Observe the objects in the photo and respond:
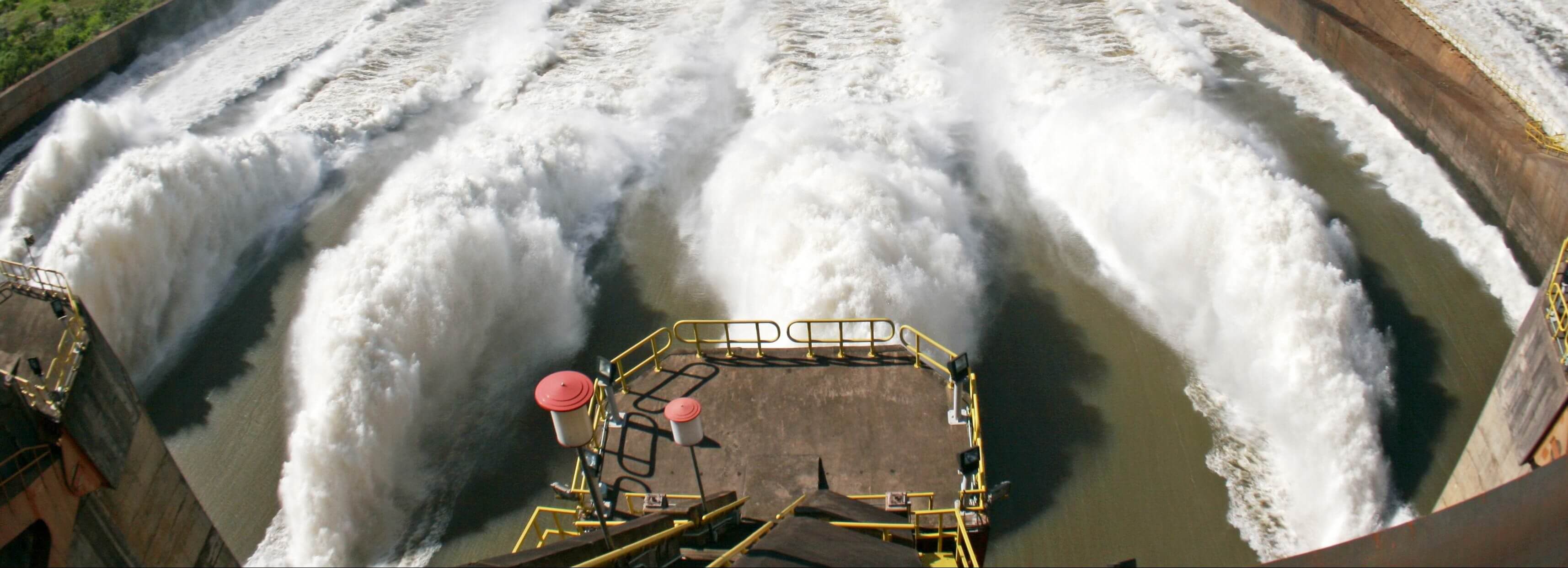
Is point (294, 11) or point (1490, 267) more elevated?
point (294, 11)

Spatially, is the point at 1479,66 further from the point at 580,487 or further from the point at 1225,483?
the point at 580,487

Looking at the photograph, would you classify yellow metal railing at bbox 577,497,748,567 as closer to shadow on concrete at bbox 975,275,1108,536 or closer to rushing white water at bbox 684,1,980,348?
shadow on concrete at bbox 975,275,1108,536

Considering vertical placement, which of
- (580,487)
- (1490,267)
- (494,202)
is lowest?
(1490,267)

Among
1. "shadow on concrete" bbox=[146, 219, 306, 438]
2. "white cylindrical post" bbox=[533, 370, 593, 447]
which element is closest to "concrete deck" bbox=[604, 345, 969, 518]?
"white cylindrical post" bbox=[533, 370, 593, 447]

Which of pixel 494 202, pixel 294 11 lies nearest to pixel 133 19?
pixel 294 11

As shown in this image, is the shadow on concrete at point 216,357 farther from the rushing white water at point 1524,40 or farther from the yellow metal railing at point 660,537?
the rushing white water at point 1524,40

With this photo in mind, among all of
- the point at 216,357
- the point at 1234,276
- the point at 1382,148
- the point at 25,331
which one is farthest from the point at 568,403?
the point at 1382,148

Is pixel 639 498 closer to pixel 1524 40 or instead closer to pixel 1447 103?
pixel 1447 103
